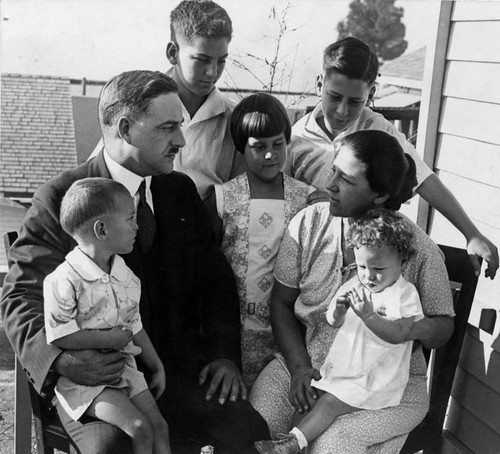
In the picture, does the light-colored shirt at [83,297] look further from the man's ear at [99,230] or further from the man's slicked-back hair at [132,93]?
the man's slicked-back hair at [132,93]

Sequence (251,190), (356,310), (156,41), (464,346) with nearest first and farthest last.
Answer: (356,310) < (251,190) < (464,346) < (156,41)

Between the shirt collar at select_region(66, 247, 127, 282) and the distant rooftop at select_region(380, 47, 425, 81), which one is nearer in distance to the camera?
the shirt collar at select_region(66, 247, 127, 282)

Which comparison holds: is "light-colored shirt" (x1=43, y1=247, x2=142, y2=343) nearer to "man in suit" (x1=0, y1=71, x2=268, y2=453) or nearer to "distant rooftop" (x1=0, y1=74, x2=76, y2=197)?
"man in suit" (x1=0, y1=71, x2=268, y2=453)

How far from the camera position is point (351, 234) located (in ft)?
9.04

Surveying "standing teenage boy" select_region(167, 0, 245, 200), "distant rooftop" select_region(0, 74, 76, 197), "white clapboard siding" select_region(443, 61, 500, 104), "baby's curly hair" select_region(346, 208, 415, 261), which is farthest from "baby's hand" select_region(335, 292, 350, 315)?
"distant rooftop" select_region(0, 74, 76, 197)

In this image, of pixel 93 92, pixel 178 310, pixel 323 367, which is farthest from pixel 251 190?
pixel 93 92

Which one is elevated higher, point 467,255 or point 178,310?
→ point 467,255

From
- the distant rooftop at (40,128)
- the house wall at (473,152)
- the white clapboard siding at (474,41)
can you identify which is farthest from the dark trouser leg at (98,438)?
the distant rooftop at (40,128)

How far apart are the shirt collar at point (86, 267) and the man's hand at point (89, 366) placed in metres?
0.26

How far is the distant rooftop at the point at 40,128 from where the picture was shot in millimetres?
17953

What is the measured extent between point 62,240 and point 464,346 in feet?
6.40

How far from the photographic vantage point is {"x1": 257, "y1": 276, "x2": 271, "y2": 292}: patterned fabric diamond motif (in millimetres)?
3176

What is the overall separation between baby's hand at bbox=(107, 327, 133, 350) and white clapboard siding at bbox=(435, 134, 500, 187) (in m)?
1.83

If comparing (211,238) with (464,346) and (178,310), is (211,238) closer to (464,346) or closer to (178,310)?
(178,310)
